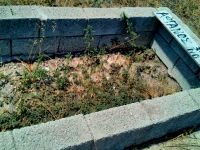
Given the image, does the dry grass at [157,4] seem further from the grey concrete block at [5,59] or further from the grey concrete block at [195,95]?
the grey concrete block at [195,95]

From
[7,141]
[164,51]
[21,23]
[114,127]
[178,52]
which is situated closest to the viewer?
[7,141]

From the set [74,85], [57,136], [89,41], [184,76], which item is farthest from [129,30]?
[57,136]

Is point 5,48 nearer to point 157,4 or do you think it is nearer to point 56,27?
point 56,27

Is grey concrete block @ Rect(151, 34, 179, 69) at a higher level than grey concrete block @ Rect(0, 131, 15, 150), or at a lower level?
lower

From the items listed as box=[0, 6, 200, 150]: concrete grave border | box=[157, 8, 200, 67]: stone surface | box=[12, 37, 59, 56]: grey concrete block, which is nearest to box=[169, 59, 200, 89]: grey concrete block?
box=[0, 6, 200, 150]: concrete grave border

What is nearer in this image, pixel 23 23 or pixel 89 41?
pixel 23 23

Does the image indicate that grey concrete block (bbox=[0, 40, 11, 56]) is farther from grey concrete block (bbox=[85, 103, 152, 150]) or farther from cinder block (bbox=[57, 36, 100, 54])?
grey concrete block (bbox=[85, 103, 152, 150])

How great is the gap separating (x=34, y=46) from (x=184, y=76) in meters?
2.26

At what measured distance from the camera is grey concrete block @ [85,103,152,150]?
11.8 feet

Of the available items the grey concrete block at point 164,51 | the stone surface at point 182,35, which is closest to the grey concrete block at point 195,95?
the stone surface at point 182,35

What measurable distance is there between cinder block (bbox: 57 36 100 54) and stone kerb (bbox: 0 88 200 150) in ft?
5.10

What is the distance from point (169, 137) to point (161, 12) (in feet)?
6.74

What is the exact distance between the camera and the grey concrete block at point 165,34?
212 inches

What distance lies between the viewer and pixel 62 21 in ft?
15.4
